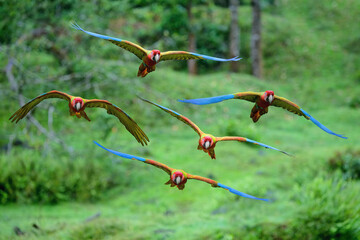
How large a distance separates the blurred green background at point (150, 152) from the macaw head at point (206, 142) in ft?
11.3

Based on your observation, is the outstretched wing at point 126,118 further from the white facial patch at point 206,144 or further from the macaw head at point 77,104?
the white facial patch at point 206,144

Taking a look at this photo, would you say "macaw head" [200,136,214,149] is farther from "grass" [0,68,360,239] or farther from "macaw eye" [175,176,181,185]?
"grass" [0,68,360,239]

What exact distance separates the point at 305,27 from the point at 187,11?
9166mm

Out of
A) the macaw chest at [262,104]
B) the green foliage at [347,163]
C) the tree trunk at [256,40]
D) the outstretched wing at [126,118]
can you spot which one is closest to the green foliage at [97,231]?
the outstretched wing at [126,118]

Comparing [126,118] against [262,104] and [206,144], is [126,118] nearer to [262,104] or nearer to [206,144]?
[206,144]

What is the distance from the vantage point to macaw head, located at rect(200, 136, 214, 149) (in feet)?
4.46

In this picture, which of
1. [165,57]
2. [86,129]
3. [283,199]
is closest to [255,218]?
[283,199]

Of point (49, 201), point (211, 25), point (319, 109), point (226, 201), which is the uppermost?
point (211, 25)

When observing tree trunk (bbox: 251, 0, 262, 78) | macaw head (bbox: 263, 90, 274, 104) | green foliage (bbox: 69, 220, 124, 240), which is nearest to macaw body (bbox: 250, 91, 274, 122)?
macaw head (bbox: 263, 90, 274, 104)

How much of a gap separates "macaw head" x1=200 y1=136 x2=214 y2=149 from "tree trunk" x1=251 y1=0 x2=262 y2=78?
53.7 ft

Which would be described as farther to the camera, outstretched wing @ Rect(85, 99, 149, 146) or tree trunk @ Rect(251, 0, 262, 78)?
tree trunk @ Rect(251, 0, 262, 78)

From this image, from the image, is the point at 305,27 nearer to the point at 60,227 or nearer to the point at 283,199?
the point at 283,199

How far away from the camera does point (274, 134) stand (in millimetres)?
11344

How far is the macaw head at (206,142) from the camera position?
136 centimetres
